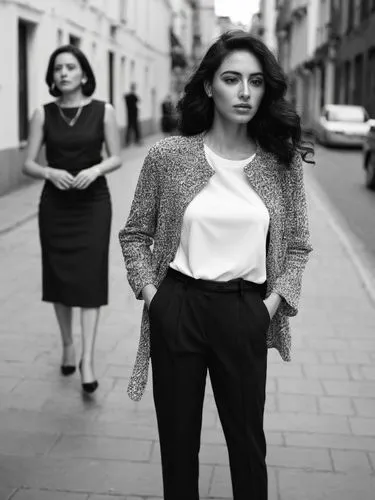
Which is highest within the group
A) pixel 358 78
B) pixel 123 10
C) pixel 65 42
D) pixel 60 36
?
pixel 123 10

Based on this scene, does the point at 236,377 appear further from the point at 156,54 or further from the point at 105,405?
the point at 156,54

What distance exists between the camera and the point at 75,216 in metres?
5.26

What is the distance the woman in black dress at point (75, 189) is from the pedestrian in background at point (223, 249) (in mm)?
2289

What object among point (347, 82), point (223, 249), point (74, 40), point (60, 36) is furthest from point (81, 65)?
point (347, 82)

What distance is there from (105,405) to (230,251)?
7.73ft

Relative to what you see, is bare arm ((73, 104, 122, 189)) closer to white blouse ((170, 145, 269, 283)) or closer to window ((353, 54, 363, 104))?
white blouse ((170, 145, 269, 283))

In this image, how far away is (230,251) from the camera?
2807 mm

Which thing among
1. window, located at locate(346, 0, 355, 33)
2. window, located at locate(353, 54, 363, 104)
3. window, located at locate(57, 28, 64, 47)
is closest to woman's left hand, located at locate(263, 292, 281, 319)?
window, located at locate(57, 28, 64, 47)

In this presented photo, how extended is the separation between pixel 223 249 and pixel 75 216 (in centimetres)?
257

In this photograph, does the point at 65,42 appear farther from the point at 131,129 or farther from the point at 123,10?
the point at 123,10

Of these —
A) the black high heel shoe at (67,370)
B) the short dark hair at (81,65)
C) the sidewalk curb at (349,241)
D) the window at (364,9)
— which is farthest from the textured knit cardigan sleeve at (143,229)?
the window at (364,9)

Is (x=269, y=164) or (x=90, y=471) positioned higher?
(x=269, y=164)

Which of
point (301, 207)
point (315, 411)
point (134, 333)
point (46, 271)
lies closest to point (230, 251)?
point (301, 207)

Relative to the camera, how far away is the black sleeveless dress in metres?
5.24
